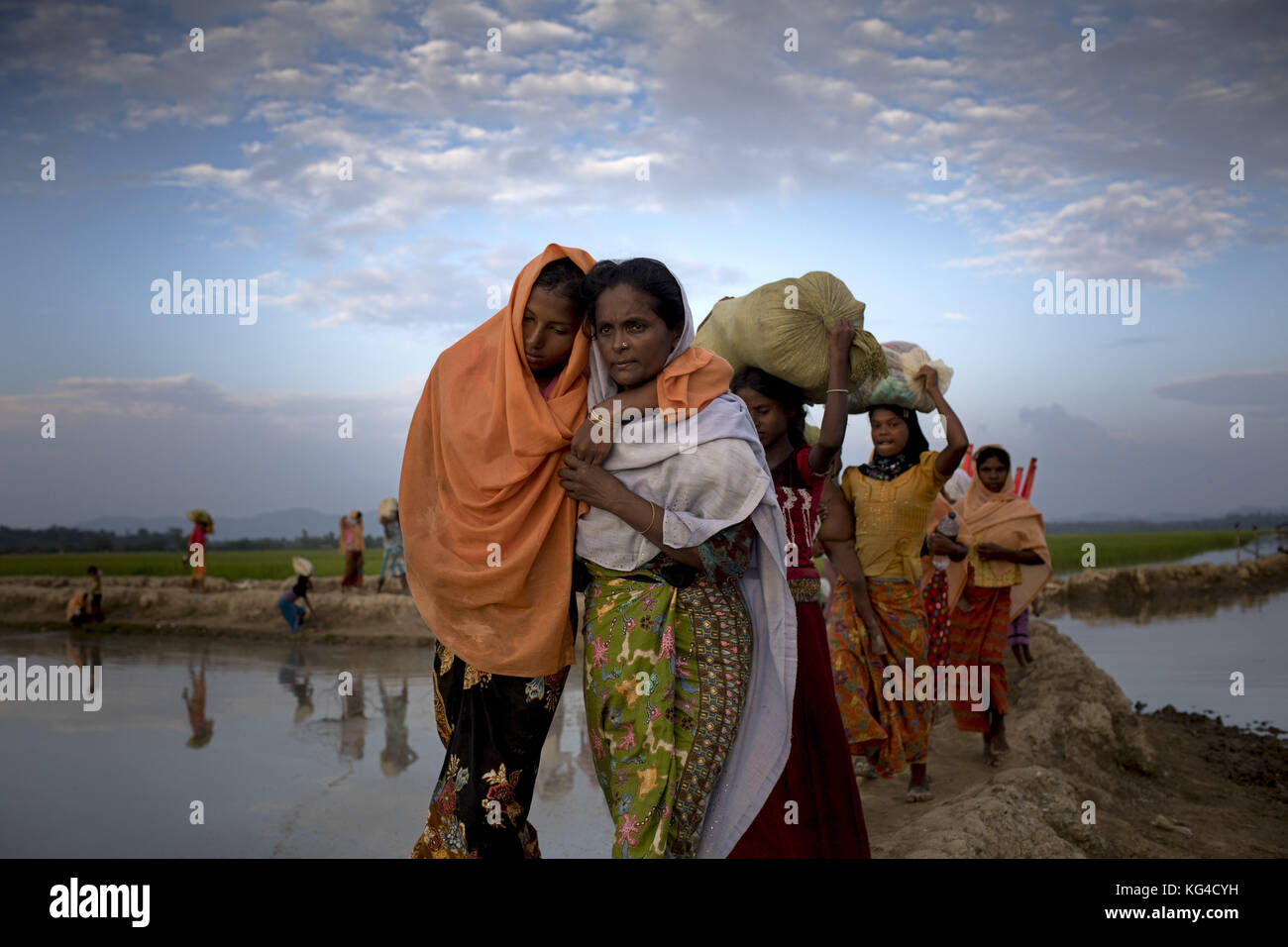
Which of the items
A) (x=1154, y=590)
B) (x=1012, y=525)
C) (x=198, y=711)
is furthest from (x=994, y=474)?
(x=1154, y=590)

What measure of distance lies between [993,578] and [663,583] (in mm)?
5413

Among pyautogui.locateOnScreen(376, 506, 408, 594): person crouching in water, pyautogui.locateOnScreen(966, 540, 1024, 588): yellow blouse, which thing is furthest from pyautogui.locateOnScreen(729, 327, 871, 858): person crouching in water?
pyautogui.locateOnScreen(376, 506, 408, 594): person crouching in water

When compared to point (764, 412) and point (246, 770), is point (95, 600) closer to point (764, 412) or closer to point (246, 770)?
point (246, 770)

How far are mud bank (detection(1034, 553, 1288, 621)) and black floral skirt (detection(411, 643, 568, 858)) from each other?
60.9ft

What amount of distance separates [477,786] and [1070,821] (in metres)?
3.99

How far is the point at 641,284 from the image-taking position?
2.54m

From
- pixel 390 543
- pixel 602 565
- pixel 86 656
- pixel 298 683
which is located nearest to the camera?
pixel 602 565

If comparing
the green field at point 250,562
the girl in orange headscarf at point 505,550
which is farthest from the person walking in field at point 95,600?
the girl in orange headscarf at point 505,550

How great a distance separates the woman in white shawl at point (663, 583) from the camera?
2525mm

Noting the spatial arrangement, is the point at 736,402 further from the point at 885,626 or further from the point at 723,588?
the point at 885,626

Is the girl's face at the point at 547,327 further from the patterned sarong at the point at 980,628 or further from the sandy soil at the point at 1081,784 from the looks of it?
the patterned sarong at the point at 980,628

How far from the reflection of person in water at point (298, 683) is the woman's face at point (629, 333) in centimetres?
665

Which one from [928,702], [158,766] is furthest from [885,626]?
[158,766]
